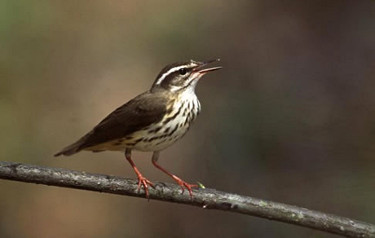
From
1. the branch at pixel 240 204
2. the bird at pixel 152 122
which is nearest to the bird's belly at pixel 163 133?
the bird at pixel 152 122

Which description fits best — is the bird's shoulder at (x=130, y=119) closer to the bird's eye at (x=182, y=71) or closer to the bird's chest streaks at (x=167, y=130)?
the bird's chest streaks at (x=167, y=130)

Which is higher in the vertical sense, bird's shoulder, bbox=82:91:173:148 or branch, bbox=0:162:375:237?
bird's shoulder, bbox=82:91:173:148

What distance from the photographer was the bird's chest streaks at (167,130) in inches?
171

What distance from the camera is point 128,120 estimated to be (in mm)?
4434

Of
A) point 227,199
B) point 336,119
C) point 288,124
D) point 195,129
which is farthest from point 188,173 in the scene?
point 227,199

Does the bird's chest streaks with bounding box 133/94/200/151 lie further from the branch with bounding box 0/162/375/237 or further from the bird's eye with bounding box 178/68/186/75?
the branch with bounding box 0/162/375/237

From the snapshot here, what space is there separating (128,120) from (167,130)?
9.7 inches

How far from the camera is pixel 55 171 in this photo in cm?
344

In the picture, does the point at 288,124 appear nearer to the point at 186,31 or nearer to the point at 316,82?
the point at 316,82

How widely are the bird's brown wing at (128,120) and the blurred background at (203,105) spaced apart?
2.49m

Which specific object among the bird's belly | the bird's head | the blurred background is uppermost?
the bird's head

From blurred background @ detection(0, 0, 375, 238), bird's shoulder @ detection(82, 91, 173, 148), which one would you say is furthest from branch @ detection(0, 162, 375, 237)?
blurred background @ detection(0, 0, 375, 238)

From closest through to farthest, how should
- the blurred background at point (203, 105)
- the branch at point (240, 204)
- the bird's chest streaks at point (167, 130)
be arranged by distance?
1. the branch at point (240, 204)
2. the bird's chest streaks at point (167, 130)
3. the blurred background at point (203, 105)

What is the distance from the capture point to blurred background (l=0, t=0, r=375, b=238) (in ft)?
23.1
